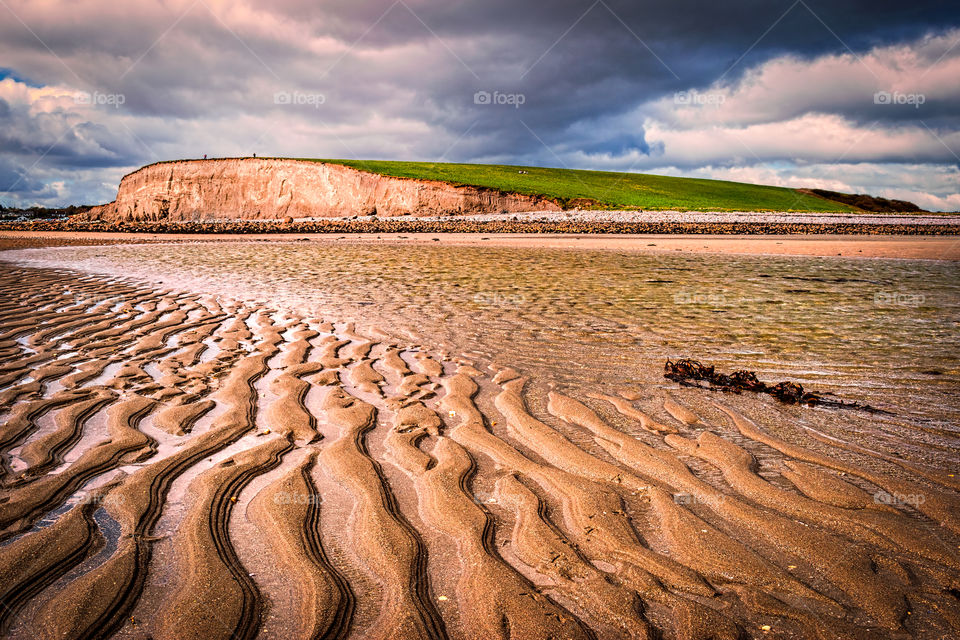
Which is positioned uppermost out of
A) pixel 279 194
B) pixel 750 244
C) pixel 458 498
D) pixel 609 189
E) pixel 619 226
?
pixel 609 189

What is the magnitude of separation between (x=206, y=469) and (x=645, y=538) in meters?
2.89

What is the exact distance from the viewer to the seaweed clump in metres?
4.99

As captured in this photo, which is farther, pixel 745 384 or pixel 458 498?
pixel 745 384

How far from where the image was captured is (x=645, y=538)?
9.68 ft

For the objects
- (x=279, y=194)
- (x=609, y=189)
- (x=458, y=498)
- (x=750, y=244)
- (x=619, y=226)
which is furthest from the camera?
(x=609, y=189)

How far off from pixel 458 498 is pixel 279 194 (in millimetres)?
61448

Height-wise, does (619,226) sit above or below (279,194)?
below

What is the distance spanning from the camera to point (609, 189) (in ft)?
232

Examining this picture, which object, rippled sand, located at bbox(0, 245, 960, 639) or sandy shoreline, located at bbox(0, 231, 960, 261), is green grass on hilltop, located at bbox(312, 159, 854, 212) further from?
rippled sand, located at bbox(0, 245, 960, 639)

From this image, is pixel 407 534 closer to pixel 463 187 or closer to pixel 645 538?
pixel 645 538

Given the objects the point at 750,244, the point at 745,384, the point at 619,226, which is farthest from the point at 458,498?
the point at 619,226

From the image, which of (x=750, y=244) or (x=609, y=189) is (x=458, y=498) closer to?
(x=750, y=244)

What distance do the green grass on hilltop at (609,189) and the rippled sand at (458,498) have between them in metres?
49.1

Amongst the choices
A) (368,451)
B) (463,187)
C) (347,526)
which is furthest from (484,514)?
(463,187)
